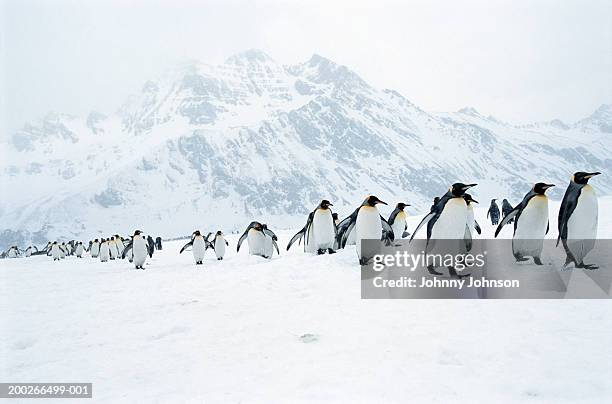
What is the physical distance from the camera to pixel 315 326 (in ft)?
15.0

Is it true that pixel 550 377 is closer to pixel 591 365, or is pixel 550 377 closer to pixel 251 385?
pixel 591 365

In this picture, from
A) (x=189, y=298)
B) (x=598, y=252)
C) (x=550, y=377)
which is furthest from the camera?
(x=189, y=298)

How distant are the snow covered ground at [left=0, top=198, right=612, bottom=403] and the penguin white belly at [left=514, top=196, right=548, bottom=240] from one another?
1613 mm

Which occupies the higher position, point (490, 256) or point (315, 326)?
point (490, 256)

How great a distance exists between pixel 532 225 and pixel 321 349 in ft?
13.1

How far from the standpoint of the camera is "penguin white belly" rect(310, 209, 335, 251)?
977 centimetres

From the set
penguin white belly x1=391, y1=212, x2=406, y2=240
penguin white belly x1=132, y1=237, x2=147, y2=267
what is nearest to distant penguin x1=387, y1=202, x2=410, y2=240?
penguin white belly x1=391, y1=212, x2=406, y2=240

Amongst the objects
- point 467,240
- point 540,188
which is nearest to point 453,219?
point 467,240

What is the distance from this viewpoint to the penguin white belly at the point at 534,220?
6.11 meters

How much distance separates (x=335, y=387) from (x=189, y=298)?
4.16 metres

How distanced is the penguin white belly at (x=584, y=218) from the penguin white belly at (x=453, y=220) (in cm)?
141

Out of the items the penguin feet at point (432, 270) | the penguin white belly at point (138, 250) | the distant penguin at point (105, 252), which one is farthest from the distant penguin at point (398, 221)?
the distant penguin at point (105, 252)

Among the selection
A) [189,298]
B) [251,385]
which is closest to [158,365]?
[251,385]

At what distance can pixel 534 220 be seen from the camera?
20.1 feet
